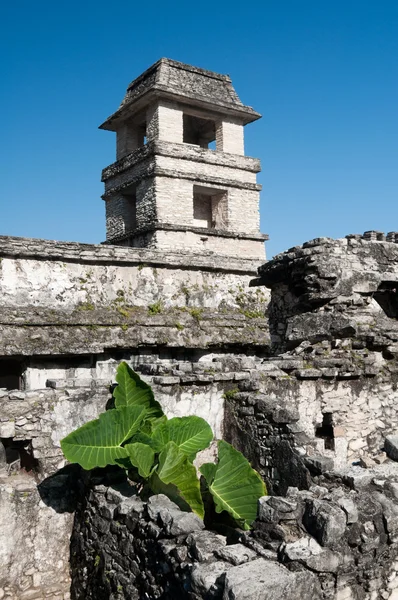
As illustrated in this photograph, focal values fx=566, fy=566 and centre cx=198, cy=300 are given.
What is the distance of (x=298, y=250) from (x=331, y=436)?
3150 millimetres

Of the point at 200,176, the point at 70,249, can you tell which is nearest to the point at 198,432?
the point at 70,249

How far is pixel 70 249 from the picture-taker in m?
12.0

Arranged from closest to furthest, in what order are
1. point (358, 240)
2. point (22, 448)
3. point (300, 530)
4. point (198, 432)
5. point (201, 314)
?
point (300, 530) < point (198, 432) < point (22, 448) < point (358, 240) < point (201, 314)

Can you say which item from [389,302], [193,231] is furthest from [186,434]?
[193,231]

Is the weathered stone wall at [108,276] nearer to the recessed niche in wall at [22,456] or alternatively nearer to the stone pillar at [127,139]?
the recessed niche in wall at [22,456]

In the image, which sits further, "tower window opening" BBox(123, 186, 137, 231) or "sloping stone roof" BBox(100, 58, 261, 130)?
"tower window opening" BBox(123, 186, 137, 231)

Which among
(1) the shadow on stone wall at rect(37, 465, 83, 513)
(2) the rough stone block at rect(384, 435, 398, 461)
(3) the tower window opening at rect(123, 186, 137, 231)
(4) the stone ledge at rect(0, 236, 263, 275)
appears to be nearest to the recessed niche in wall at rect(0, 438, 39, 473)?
(1) the shadow on stone wall at rect(37, 465, 83, 513)

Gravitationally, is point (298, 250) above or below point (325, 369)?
above

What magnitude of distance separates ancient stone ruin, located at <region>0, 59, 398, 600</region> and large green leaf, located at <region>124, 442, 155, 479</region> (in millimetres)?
318

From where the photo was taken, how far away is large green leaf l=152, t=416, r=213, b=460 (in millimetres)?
5555

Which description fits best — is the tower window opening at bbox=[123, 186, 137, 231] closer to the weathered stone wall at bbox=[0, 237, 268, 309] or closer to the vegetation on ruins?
the weathered stone wall at bbox=[0, 237, 268, 309]

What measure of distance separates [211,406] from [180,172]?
14479 millimetres

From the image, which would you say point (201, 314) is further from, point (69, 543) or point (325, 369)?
point (69, 543)

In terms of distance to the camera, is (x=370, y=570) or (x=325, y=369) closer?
(x=370, y=570)
